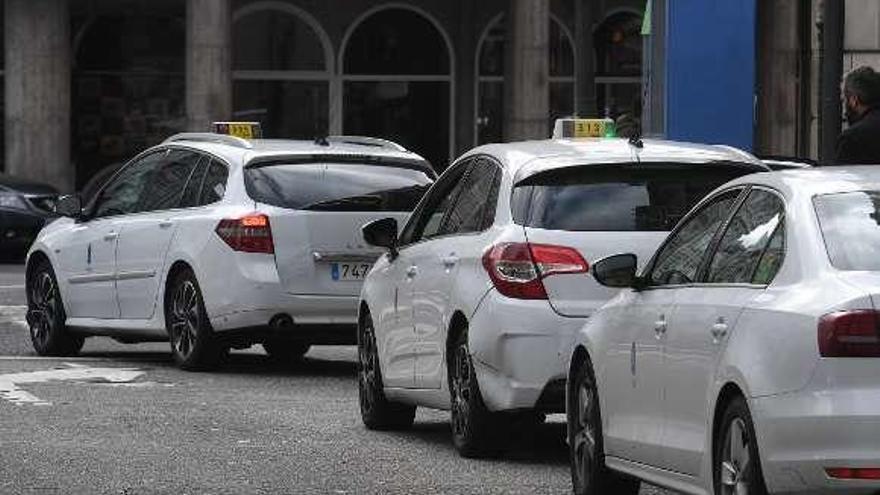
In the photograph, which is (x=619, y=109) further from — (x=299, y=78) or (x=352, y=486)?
(x=352, y=486)

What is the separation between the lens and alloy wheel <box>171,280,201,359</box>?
17203 mm

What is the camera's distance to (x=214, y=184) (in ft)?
57.6

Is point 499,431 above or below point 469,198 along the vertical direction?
Answer: below

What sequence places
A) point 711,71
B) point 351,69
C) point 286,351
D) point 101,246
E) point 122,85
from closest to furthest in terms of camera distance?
point 101,246 → point 286,351 → point 711,71 → point 122,85 → point 351,69

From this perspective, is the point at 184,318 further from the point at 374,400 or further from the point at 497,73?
the point at 497,73

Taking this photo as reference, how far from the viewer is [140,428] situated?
13.3 m

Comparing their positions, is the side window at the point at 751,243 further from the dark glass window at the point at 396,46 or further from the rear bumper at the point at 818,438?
the dark glass window at the point at 396,46

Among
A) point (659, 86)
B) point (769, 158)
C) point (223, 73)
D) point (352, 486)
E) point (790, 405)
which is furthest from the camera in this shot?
point (223, 73)

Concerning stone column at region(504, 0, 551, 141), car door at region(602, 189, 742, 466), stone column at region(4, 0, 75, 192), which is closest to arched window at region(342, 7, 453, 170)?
stone column at region(504, 0, 551, 141)

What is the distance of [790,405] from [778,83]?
3472 centimetres

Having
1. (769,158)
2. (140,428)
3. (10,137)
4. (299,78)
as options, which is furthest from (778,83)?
(140,428)

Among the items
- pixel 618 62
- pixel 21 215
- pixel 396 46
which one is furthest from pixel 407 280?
pixel 618 62

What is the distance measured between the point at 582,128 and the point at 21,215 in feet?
60.9

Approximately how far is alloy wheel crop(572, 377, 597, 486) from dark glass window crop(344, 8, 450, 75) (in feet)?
122
